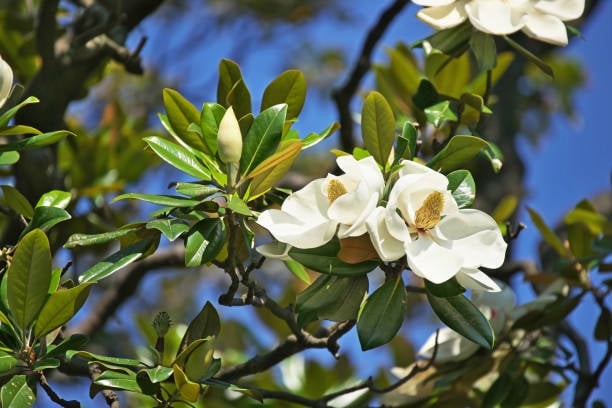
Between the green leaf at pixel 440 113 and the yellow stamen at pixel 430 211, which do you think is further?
the green leaf at pixel 440 113

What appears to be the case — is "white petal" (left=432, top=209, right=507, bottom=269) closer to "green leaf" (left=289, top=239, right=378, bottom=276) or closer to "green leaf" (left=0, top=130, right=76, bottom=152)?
"green leaf" (left=289, top=239, right=378, bottom=276)

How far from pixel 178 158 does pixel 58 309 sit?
0.23 metres

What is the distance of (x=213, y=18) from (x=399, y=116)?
3.19 meters

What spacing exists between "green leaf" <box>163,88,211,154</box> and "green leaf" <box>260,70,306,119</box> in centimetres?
10

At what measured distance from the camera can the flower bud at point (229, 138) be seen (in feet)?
3.22

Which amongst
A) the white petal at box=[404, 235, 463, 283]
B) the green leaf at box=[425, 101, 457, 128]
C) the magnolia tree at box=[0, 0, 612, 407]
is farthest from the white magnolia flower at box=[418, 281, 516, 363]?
the white petal at box=[404, 235, 463, 283]

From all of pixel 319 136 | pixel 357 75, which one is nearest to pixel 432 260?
pixel 319 136

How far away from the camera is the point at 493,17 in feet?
3.84

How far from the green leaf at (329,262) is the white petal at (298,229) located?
2 centimetres

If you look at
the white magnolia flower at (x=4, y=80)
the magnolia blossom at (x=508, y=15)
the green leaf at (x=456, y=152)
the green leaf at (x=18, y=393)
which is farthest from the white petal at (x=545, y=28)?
the green leaf at (x=18, y=393)

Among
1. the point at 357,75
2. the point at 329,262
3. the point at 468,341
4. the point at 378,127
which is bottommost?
the point at 468,341

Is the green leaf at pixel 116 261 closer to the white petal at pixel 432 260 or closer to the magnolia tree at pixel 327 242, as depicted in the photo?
the magnolia tree at pixel 327 242

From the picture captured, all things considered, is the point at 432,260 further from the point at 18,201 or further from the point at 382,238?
the point at 18,201

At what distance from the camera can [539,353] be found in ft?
5.04
